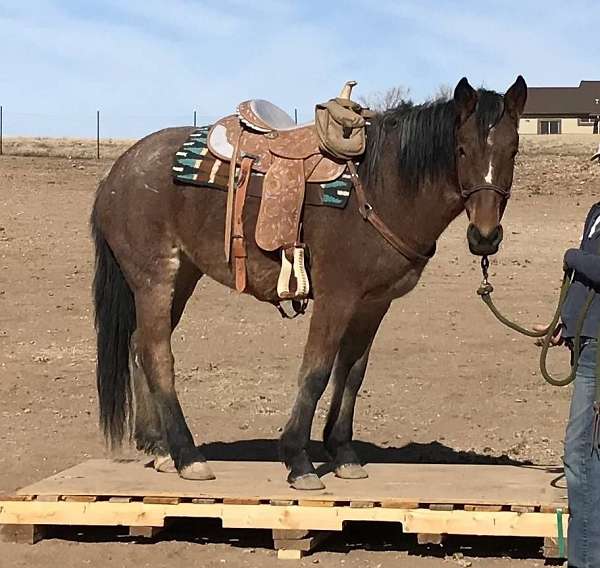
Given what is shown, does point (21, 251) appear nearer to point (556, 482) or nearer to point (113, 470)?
point (113, 470)

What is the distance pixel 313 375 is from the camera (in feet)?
18.1

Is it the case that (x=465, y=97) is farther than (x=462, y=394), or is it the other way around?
(x=462, y=394)

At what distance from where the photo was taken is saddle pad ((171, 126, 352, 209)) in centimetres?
550

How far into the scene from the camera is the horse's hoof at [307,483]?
545cm

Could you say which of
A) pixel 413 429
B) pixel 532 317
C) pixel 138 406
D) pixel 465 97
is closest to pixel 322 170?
pixel 465 97

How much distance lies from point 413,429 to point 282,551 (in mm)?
2866

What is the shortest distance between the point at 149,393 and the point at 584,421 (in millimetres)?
2942

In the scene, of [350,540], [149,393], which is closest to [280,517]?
[350,540]

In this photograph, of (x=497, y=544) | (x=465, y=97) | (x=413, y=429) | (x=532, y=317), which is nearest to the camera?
(x=465, y=97)

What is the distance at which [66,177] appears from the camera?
2162 cm

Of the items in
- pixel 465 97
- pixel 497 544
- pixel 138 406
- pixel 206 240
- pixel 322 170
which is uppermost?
pixel 465 97

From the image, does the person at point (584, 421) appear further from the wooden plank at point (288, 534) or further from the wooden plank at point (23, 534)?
the wooden plank at point (23, 534)

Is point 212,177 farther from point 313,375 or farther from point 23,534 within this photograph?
point 23,534

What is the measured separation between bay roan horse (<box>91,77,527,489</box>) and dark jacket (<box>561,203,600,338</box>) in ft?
1.97
